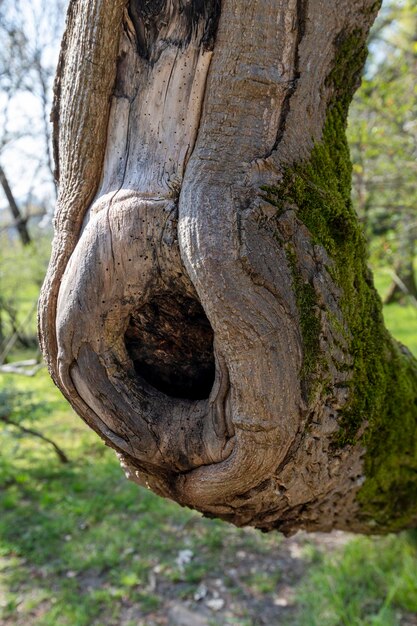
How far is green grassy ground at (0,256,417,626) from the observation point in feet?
11.2

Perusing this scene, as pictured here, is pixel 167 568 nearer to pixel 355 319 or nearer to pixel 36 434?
pixel 36 434

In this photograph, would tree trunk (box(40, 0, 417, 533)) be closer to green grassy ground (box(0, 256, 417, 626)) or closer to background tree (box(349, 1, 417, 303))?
green grassy ground (box(0, 256, 417, 626))

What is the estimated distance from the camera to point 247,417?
1356mm

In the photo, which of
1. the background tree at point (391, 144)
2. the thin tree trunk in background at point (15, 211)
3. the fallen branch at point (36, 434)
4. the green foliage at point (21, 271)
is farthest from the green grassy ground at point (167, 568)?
the thin tree trunk in background at point (15, 211)

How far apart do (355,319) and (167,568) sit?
10.5ft

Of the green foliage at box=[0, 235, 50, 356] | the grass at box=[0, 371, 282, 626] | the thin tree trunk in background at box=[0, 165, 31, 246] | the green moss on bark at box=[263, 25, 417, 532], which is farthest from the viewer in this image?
the thin tree trunk in background at box=[0, 165, 31, 246]

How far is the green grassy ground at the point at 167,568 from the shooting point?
135 inches

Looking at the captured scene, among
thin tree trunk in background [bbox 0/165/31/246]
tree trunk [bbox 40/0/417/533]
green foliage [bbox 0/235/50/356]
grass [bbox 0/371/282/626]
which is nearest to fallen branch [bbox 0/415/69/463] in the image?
grass [bbox 0/371/282/626]

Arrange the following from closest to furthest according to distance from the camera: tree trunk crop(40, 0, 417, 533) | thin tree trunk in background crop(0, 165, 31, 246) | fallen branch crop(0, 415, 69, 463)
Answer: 1. tree trunk crop(40, 0, 417, 533)
2. fallen branch crop(0, 415, 69, 463)
3. thin tree trunk in background crop(0, 165, 31, 246)

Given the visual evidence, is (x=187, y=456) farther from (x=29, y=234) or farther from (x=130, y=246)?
(x=29, y=234)

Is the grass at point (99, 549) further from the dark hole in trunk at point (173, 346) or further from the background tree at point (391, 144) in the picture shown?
the background tree at point (391, 144)

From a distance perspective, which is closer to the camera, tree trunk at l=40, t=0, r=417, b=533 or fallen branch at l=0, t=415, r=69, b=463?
tree trunk at l=40, t=0, r=417, b=533

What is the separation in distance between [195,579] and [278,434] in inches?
116

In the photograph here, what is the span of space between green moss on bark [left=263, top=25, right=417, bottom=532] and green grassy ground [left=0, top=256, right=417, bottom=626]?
1.79 m
